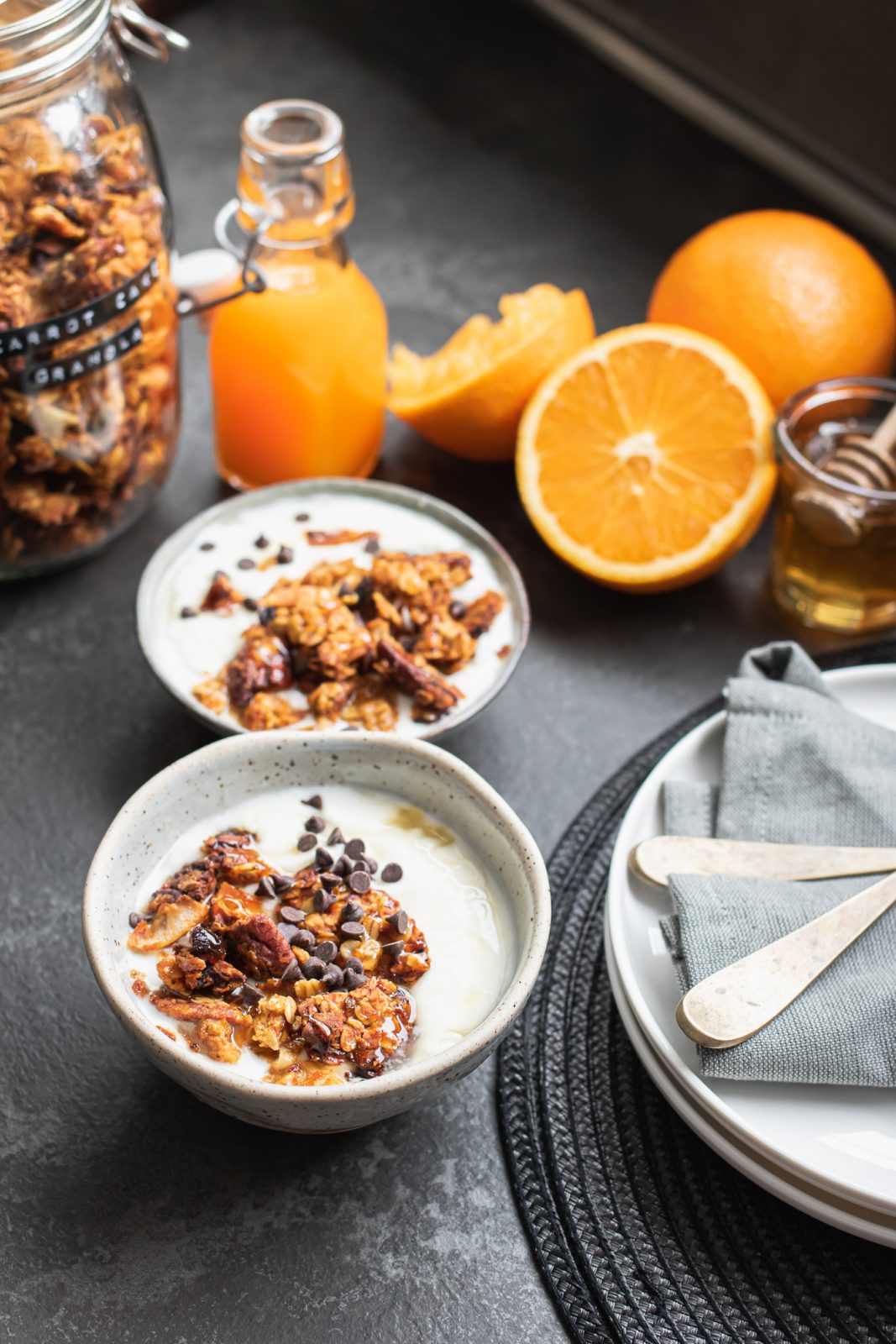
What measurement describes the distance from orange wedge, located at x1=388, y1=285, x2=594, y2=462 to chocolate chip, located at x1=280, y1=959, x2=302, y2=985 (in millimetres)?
687

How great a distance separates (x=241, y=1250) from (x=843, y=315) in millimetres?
1082

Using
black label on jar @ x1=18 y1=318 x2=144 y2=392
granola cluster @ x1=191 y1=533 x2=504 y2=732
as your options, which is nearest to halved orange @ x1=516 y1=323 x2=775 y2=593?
granola cluster @ x1=191 y1=533 x2=504 y2=732

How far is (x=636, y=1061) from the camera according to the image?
1022 millimetres

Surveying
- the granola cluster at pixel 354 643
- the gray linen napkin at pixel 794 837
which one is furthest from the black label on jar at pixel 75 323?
the gray linen napkin at pixel 794 837

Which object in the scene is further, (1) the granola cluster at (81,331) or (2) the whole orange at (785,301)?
(2) the whole orange at (785,301)

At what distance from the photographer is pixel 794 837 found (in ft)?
3.51

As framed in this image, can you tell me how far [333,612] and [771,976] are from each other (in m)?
0.49

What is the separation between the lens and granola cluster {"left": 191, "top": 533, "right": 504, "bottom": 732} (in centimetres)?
117

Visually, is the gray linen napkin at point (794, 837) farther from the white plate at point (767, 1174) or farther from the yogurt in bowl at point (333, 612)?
the yogurt in bowl at point (333, 612)

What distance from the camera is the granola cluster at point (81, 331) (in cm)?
113

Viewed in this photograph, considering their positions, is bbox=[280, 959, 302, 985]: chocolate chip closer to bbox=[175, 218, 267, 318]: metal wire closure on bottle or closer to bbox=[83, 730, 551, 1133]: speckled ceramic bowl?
bbox=[83, 730, 551, 1133]: speckled ceramic bowl

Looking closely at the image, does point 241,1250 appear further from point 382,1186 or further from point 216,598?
point 216,598

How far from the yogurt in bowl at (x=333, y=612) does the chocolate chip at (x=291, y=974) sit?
25 cm

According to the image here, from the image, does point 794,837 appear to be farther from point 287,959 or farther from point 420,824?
point 287,959
